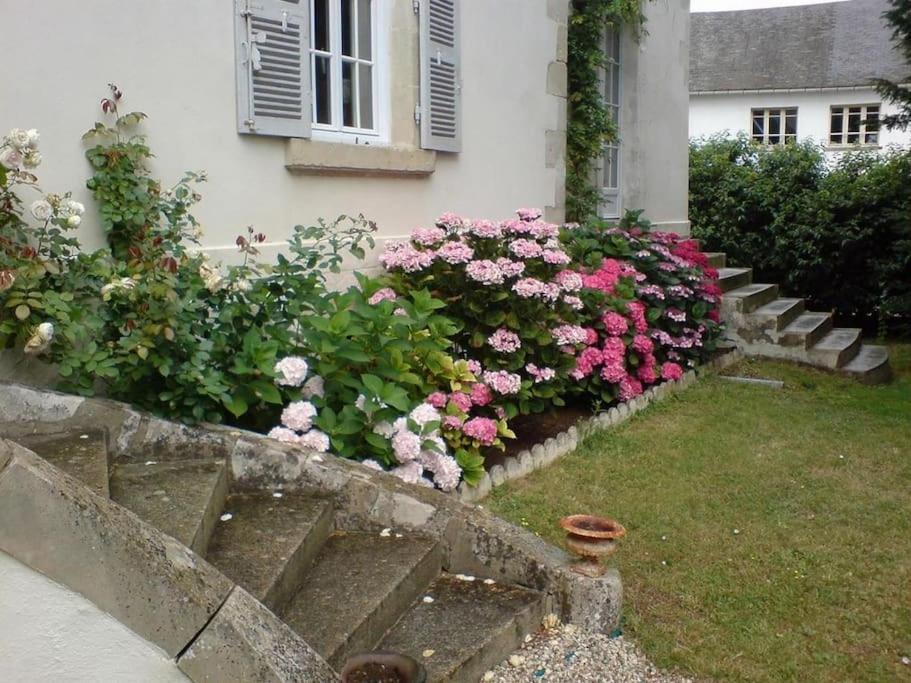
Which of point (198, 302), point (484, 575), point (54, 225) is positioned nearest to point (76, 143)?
point (54, 225)

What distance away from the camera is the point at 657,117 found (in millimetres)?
10359

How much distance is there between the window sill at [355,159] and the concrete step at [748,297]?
13.3 ft

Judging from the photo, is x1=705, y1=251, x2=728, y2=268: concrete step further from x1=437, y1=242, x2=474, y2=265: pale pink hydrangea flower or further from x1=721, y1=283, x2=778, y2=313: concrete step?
x1=437, y1=242, x2=474, y2=265: pale pink hydrangea flower

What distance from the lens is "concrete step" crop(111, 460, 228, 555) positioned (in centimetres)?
291

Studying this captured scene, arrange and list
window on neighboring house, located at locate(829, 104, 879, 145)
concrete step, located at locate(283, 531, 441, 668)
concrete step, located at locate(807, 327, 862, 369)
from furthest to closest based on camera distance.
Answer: window on neighboring house, located at locate(829, 104, 879, 145) < concrete step, located at locate(807, 327, 862, 369) < concrete step, located at locate(283, 531, 441, 668)

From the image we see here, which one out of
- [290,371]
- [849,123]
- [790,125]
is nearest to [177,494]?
[290,371]

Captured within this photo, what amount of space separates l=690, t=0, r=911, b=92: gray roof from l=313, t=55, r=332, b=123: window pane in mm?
24656

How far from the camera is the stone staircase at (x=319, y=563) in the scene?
9.41ft

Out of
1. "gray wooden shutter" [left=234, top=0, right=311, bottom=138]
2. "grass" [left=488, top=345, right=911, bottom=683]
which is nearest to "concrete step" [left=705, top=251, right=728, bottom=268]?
"grass" [left=488, top=345, right=911, bottom=683]

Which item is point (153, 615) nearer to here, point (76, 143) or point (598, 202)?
point (76, 143)

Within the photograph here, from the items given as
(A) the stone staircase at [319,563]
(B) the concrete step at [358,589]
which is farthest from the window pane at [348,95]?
(B) the concrete step at [358,589]

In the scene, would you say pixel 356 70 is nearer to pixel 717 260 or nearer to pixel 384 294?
pixel 384 294

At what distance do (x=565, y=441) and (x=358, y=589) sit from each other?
2.47 m

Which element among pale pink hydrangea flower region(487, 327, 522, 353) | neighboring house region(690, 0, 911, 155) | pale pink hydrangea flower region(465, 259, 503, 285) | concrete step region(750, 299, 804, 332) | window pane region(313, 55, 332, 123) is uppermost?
neighboring house region(690, 0, 911, 155)
